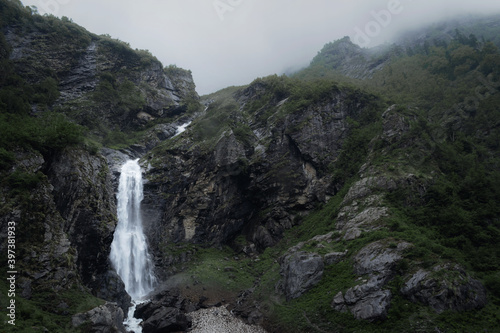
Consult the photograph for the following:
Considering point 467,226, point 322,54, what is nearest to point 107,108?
point 467,226

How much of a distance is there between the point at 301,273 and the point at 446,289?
1204 centimetres

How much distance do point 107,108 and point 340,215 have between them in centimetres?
5178

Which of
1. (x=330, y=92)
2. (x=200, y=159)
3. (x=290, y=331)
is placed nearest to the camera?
(x=290, y=331)

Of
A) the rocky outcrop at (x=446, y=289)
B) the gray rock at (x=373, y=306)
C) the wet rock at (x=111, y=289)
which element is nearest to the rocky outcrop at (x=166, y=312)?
the wet rock at (x=111, y=289)

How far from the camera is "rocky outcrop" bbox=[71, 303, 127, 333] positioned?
2030 cm

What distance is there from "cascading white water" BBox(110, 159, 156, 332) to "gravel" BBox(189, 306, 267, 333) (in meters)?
6.78

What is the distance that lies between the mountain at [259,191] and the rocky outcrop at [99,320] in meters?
0.13

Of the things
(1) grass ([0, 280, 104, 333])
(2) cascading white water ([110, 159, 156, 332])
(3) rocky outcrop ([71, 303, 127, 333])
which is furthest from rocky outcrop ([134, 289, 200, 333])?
(1) grass ([0, 280, 104, 333])

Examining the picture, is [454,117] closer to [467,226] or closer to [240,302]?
[467,226]

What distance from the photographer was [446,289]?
19.1 metres

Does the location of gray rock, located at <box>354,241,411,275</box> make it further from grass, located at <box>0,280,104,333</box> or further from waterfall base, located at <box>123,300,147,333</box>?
grass, located at <box>0,280,104,333</box>

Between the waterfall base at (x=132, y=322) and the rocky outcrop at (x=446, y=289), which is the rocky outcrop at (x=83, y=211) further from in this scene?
the rocky outcrop at (x=446, y=289)

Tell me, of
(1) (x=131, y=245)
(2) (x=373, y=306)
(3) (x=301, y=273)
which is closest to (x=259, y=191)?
(3) (x=301, y=273)

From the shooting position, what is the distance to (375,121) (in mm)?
49656
